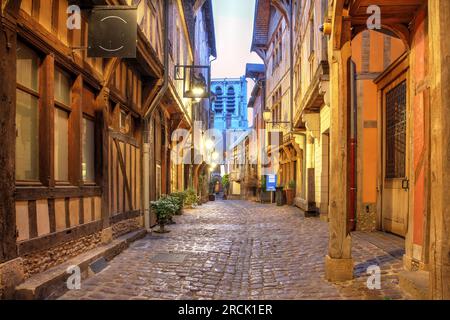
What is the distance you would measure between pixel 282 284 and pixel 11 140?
3528 mm

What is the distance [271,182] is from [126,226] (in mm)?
17818

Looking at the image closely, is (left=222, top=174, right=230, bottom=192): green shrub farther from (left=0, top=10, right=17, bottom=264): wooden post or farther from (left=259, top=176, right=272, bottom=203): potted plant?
(left=0, top=10, right=17, bottom=264): wooden post

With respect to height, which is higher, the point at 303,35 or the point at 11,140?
the point at 303,35

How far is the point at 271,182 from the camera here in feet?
85.4

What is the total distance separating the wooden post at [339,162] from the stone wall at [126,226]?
14.0 ft

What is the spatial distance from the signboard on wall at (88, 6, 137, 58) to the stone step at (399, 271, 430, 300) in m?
4.62

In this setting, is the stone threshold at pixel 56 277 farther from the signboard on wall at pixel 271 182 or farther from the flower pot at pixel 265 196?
the flower pot at pixel 265 196

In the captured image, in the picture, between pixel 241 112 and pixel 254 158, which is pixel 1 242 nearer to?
pixel 254 158

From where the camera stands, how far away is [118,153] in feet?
27.2

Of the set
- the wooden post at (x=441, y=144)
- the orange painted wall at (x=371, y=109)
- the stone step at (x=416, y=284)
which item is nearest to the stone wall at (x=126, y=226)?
the stone step at (x=416, y=284)

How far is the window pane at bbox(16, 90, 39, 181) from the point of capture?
4.72 metres

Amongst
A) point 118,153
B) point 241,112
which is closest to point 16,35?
point 118,153

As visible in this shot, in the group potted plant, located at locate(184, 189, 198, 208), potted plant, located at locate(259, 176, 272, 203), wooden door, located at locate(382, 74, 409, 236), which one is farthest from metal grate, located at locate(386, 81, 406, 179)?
potted plant, located at locate(259, 176, 272, 203)

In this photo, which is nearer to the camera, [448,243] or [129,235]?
[448,243]
